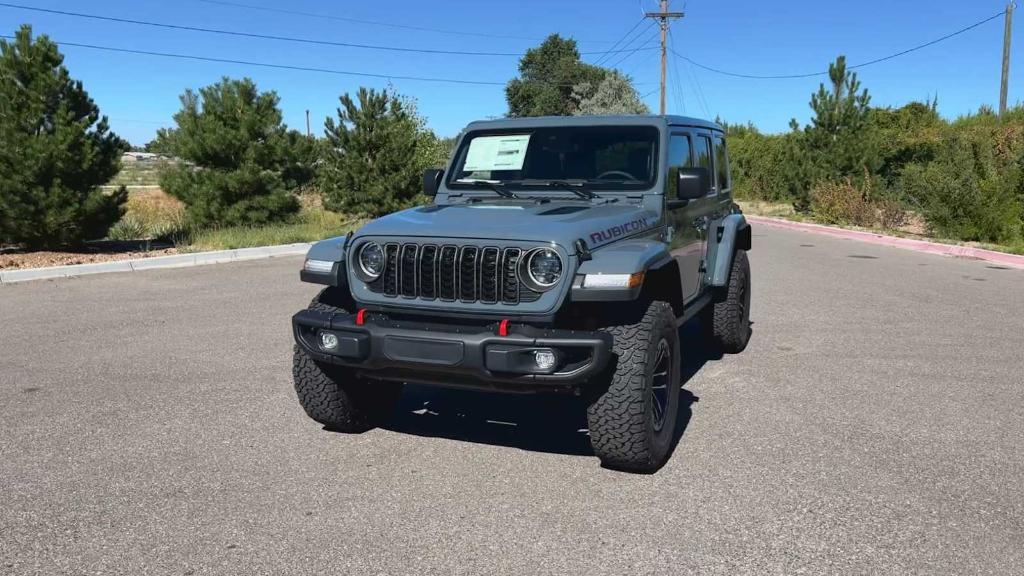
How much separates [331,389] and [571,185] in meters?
1.89

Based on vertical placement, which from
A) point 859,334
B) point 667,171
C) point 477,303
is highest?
point 667,171

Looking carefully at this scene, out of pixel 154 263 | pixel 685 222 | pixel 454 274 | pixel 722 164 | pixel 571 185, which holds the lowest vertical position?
pixel 154 263

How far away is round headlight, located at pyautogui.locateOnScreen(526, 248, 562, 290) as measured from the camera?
3.79m

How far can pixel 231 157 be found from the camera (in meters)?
16.1

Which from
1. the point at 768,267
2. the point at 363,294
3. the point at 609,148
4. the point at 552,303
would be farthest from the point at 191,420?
the point at 768,267

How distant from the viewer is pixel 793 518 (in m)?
3.53

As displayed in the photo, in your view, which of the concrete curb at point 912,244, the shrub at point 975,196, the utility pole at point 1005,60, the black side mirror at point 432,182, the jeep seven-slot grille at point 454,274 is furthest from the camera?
the utility pole at point 1005,60

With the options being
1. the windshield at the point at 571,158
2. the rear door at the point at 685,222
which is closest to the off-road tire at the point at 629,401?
the rear door at the point at 685,222

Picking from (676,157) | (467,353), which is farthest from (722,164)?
(467,353)

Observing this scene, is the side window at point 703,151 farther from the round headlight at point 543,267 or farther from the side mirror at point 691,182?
the round headlight at point 543,267

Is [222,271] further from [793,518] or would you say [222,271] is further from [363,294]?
[793,518]

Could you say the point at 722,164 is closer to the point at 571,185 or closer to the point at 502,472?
the point at 571,185

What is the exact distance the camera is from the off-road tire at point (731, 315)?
6.40 m

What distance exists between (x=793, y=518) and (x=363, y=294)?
7.52 feet
